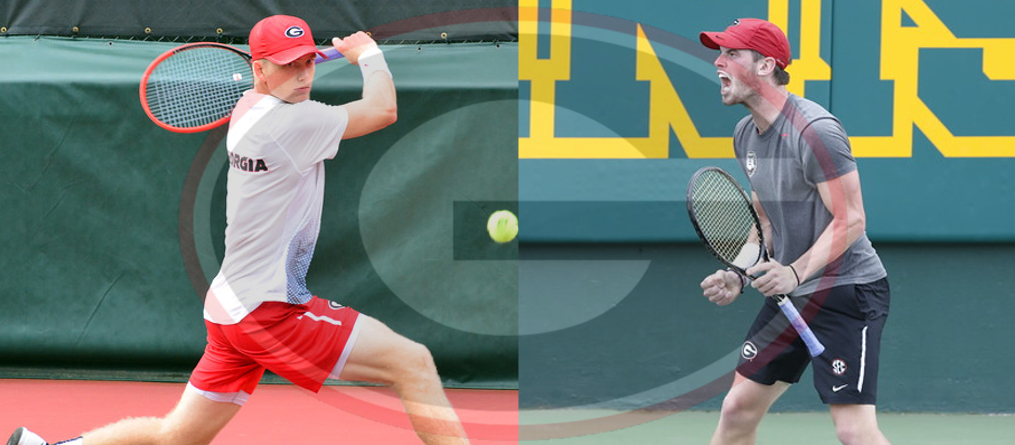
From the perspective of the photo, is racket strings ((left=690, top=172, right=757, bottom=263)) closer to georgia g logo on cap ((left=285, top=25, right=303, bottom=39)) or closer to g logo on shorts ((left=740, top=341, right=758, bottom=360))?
g logo on shorts ((left=740, top=341, right=758, bottom=360))

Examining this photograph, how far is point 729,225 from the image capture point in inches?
Answer: 158

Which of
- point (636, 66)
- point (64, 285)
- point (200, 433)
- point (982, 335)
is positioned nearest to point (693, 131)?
point (636, 66)

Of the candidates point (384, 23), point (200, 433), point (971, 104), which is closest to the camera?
point (200, 433)

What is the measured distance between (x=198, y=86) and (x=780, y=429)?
10.1ft

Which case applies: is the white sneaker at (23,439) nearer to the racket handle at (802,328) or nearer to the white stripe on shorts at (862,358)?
the racket handle at (802,328)

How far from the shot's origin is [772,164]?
369cm

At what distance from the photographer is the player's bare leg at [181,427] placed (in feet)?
11.8

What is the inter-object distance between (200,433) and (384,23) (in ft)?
9.64

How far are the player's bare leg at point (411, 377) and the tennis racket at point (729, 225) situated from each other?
959mm

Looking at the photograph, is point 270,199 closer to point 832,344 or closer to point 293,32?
point 293,32

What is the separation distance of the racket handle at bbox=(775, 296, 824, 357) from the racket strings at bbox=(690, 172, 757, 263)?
0.79 ft

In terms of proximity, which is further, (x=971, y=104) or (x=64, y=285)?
(x=64, y=285)

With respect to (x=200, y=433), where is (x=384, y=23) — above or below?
above

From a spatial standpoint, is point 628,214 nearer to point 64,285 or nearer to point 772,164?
point 772,164
